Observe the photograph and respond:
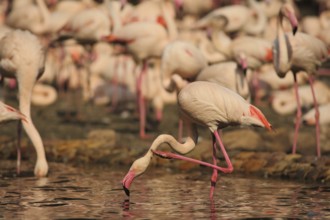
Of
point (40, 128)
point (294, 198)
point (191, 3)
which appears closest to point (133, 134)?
point (40, 128)

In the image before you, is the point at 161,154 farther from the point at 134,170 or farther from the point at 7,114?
the point at 7,114

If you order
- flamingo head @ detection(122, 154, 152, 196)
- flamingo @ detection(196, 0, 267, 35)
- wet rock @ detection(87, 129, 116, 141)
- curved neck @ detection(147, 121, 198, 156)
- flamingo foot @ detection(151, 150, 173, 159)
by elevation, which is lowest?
flamingo head @ detection(122, 154, 152, 196)

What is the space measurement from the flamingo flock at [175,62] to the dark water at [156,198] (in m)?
0.34

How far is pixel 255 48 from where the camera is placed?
13922 millimetres

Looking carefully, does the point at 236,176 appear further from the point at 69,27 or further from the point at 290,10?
the point at 69,27

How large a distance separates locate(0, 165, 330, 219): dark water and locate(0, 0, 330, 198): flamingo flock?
0.34 meters

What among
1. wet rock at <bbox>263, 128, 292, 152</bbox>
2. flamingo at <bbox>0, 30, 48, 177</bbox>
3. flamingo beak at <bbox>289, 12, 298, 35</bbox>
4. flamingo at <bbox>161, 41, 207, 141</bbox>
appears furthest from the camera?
wet rock at <bbox>263, 128, 292, 152</bbox>

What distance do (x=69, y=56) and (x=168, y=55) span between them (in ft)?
23.8

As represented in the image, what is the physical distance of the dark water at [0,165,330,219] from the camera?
26.9 ft

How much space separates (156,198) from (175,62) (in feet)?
11.9

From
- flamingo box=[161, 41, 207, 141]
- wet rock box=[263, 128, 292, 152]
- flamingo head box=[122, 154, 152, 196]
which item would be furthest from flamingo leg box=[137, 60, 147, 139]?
flamingo head box=[122, 154, 152, 196]

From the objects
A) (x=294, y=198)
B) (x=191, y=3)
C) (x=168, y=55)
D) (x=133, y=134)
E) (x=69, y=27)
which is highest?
(x=191, y=3)

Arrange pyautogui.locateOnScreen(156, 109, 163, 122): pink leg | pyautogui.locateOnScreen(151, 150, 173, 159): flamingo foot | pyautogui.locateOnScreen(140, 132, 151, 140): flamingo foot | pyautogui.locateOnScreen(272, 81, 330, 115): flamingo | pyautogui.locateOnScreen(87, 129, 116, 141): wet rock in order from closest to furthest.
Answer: pyautogui.locateOnScreen(151, 150, 173, 159): flamingo foot
pyautogui.locateOnScreen(87, 129, 116, 141): wet rock
pyautogui.locateOnScreen(140, 132, 151, 140): flamingo foot
pyautogui.locateOnScreen(156, 109, 163, 122): pink leg
pyautogui.locateOnScreen(272, 81, 330, 115): flamingo

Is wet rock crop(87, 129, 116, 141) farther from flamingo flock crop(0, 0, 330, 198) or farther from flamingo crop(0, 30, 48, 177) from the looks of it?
flamingo crop(0, 30, 48, 177)
